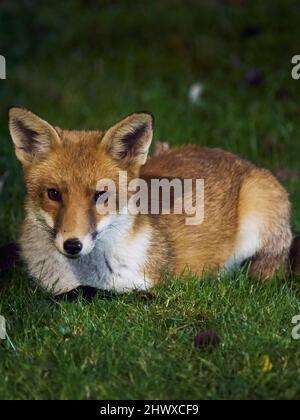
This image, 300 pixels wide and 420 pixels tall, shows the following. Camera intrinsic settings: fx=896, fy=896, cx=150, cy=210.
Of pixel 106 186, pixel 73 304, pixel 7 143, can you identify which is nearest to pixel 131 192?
pixel 106 186

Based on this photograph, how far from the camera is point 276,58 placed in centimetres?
1090

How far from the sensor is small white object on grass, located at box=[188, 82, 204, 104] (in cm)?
1019

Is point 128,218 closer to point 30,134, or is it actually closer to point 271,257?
point 30,134

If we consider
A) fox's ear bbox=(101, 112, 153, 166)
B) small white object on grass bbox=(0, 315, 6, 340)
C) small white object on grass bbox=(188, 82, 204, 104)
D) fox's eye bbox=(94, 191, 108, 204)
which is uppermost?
small white object on grass bbox=(188, 82, 204, 104)

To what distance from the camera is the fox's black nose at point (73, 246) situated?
525 cm

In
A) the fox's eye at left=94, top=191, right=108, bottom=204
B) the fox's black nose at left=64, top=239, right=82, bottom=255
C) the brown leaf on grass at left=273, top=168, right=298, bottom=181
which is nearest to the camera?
the fox's black nose at left=64, top=239, right=82, bottom=255

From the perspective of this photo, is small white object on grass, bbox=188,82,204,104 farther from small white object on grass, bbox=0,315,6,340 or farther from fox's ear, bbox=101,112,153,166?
small white object on grass, bbox=0,315,6,340

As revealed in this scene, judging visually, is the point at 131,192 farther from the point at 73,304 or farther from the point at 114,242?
the point at 73,304

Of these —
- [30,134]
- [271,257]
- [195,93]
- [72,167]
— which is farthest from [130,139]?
[195,93]

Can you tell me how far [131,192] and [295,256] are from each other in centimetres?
164

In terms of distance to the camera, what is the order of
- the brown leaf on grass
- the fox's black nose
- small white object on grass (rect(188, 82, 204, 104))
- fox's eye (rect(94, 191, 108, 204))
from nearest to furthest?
the fox's black nose
fox's eye (rect(94, 191, 108, 204))
the brown leaf on grass
small white object on grass (rect(188, 82, 204, 104))

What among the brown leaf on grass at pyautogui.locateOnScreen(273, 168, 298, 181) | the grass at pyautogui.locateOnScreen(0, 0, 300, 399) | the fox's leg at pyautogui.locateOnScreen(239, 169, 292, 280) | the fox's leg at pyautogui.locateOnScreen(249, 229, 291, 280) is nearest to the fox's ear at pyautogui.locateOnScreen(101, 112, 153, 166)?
the grass at pyautogui.locateOnScreen(0, 0, 300, 399)

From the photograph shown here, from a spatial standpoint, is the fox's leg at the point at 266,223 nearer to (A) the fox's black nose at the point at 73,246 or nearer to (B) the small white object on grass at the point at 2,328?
(A) the fox's black nose at the point at 73,246

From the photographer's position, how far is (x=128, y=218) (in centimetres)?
580
